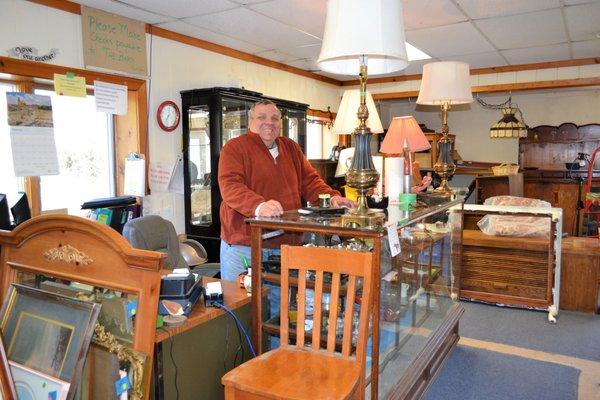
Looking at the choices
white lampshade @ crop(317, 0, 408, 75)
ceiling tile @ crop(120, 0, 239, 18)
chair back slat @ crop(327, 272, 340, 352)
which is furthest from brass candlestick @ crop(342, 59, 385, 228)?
ceiling tile @ crop(120, 0, 239, 18)

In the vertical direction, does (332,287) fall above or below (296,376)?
above

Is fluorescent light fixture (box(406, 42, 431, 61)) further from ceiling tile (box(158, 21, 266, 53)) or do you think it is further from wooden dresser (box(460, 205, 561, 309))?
wooden dresser (box(460, 205, 561, 309))

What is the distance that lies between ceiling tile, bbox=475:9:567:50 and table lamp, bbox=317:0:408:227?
266 cm

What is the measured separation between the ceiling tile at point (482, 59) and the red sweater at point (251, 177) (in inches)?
140

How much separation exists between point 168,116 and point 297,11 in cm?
144

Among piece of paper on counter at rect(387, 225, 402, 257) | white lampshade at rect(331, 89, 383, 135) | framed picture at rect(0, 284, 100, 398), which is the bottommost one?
framed picture at rect(0, 284, 100, 398)

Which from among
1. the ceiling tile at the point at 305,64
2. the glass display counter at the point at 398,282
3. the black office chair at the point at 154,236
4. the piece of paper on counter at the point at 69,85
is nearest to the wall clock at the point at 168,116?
the piece of paper on counter at the point at 69,85

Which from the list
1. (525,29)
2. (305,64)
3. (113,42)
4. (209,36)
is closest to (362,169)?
(113,42)

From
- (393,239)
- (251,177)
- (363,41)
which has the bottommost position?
(393,239)

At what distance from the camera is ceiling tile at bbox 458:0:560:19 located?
350 centimetres

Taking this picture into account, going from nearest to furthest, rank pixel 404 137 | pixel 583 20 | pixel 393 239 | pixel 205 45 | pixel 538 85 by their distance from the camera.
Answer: pixel 393 239
pixel 404 137
pixel 583 20
pixel 205 45
pixel 538 85

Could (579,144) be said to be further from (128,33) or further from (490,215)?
(128,33)

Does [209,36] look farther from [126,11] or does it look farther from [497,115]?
[497,115]

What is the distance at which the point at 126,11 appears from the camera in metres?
3.55
